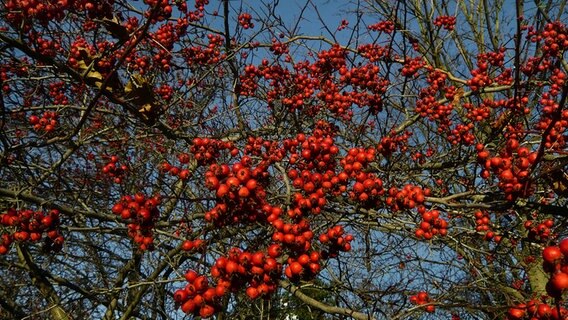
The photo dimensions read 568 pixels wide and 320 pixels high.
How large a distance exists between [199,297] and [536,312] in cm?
183

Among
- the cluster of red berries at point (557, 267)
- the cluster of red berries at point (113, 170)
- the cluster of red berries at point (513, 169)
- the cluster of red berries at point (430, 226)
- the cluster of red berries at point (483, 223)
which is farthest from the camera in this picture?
the cluster of red berries at point (113, 170)

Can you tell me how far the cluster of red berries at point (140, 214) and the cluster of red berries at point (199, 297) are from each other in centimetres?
73

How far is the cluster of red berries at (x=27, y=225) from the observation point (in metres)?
3.22

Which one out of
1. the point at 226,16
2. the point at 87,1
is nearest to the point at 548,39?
the point at 226,16

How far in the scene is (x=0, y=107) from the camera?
3.15 metres

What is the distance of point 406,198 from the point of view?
306cm

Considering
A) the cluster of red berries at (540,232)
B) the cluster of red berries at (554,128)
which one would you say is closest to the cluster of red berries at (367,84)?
the cluster of red berries at (554,128)

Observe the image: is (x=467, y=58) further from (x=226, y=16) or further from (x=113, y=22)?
(x=113, y=22)

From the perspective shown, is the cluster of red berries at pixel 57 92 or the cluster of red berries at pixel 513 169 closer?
the cluster of red berries at pixel 513 169

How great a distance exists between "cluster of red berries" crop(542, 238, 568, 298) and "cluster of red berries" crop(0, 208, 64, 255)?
332 cm

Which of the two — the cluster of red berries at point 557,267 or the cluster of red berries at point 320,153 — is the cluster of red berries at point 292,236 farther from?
the cluster of red berries at point 557,267

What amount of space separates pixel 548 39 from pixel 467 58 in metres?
5.75

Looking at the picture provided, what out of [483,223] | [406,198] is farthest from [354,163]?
[483,223]

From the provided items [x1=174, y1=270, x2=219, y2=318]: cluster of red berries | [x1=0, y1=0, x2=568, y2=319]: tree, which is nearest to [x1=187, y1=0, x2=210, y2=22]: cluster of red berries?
[x1=0, y1=0, x2=568, y2=319]: tree
